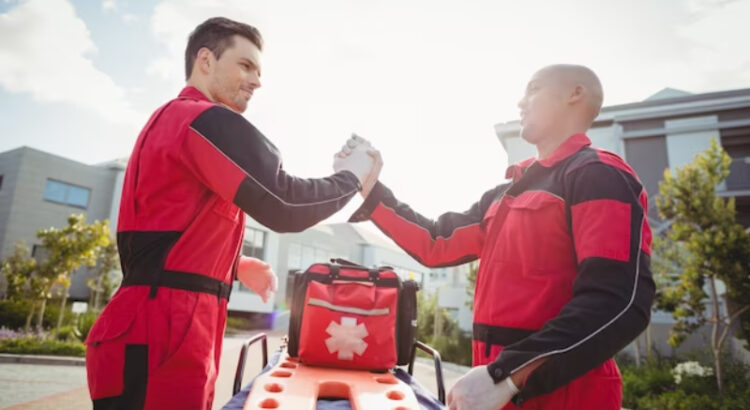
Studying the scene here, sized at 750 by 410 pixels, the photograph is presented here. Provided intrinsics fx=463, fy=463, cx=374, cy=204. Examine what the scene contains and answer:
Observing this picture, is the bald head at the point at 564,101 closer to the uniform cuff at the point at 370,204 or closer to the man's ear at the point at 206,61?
the uniform cuff at the point at 370,204

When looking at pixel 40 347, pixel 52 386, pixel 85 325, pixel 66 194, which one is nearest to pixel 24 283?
pixel 85 325

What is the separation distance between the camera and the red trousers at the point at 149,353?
1574mm

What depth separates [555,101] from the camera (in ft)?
6.98

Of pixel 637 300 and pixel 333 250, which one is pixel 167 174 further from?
pixel 333 250

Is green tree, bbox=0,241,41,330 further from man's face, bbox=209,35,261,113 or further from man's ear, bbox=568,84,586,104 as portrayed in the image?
man's ear, bbox=568,84,586,104

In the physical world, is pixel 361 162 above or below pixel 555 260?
above

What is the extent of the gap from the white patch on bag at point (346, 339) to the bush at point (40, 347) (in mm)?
13285

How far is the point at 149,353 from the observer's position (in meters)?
1.59

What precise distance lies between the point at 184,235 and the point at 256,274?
96cm

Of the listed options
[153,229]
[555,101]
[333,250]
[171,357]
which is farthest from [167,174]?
[333,250]

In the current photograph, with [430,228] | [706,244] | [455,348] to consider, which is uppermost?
[706,244]

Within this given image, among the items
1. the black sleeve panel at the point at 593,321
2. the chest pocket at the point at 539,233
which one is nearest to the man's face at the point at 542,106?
the chest pocket at the point at 539,233

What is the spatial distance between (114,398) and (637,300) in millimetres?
1736

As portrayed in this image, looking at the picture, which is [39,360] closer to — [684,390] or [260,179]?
[260,179]
